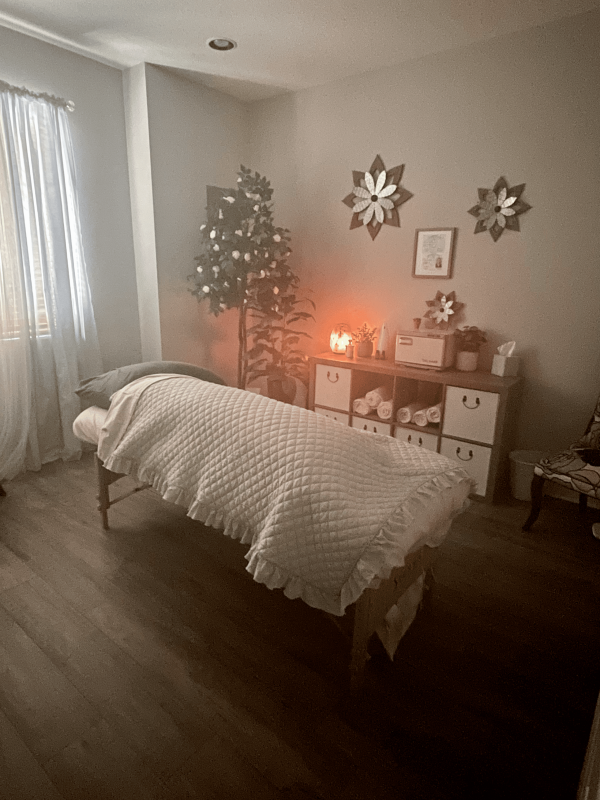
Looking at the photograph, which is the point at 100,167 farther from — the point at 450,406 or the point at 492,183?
the point at 450,406

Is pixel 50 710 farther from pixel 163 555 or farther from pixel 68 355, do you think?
pixel 68 355

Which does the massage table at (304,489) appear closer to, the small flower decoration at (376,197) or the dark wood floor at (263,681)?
the dark wood floor at (263,681)

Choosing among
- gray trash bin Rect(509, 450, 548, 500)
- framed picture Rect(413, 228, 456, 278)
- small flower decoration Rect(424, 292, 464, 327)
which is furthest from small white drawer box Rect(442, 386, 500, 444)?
framed picture Rect(413, 228, 456, 278)

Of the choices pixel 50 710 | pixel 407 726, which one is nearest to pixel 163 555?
pixel 50 710

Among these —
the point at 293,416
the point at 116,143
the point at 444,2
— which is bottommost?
the point at 293,416

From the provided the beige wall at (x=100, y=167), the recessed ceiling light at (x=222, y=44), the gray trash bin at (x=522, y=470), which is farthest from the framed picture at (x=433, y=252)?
the beige wall at (x=100, y=167)

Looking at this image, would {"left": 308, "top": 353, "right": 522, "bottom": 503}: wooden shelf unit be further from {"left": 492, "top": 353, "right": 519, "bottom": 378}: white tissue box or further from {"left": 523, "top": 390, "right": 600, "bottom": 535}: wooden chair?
{"left": 523, "top": 390, "right": 600, "bottom": 535}: wooden chair

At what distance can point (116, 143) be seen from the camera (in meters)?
3.24

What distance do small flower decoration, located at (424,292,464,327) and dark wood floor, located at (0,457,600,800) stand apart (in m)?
1.52

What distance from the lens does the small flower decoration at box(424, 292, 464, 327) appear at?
10.3 ft

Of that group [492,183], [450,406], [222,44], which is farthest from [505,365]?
[222,44]

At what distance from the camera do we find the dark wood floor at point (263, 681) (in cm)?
129

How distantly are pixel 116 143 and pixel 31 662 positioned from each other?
3.12m

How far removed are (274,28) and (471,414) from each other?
7.87 ft
